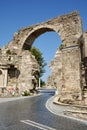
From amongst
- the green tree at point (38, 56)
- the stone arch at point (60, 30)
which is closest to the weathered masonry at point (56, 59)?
the stone arch at point (60, 30)

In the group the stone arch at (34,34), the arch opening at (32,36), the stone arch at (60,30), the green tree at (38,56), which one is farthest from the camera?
the green tree at (38,56)

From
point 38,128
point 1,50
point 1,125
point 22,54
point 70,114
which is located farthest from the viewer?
point 1,50

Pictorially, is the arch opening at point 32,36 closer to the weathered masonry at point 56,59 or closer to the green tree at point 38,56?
the weathered masonry at point 56,59

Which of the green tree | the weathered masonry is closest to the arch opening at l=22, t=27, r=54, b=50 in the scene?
the weathered masonry

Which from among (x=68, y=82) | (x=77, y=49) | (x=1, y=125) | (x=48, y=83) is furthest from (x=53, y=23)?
(x=48, y=83)

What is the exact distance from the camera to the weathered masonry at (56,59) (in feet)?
51.4

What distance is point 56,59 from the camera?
19.7 metres

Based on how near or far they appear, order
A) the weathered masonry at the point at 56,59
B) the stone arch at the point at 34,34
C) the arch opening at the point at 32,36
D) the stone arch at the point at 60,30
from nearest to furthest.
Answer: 1. the weathered masonry at the point at 56,59
2. the stone arch at the point at 60,30
3. the stone arch at the point at 34,34
4. the arch opening at the point at 32,36

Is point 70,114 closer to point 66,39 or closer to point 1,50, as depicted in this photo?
point 66,39

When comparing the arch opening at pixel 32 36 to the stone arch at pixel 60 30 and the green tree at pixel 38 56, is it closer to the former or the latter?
the stone arch at pixel 60 30

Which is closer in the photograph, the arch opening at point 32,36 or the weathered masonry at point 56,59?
the weathered masonry at point 56,59

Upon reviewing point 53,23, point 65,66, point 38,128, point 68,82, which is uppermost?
point 53,23

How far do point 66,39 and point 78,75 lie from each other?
551cm

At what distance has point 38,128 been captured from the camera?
6.80 meters
